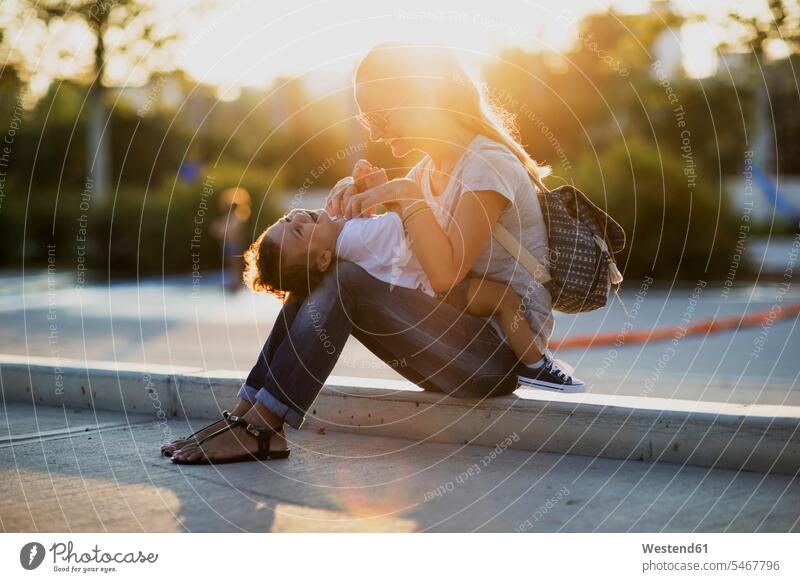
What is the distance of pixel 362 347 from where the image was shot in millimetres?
10117

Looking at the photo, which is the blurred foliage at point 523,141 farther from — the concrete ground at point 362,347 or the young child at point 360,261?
the young child at point 360,261

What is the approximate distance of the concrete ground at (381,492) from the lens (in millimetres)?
3256

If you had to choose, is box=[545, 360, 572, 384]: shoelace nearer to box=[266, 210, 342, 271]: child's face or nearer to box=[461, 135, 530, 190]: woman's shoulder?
box=[461, 135, 530, 190]: woman's shoulder

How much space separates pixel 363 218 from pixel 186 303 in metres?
11.7

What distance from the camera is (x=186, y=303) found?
15531 millimetres

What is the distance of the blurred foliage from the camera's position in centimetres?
1712

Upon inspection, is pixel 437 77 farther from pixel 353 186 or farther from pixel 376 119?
pixel 353 186

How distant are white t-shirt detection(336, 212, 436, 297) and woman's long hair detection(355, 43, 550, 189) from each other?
1.60ft

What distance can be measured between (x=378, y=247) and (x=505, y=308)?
56 centimetres

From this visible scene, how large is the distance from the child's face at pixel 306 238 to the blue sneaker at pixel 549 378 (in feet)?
3.12

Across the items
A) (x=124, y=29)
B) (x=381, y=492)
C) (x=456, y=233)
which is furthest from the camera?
(x=124, y=29)

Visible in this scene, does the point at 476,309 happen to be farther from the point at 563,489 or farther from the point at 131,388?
the point at 131,388
